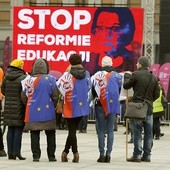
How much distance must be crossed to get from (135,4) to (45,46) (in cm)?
1703

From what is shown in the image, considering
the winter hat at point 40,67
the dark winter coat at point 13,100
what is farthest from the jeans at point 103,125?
the dark winter coat at point 13,100

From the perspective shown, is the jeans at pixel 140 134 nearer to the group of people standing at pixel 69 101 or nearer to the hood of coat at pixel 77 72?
the group of people standing at pixel 69 101

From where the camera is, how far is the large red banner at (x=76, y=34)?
32.6 meters

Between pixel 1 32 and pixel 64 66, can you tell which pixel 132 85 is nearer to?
pixel 64 66

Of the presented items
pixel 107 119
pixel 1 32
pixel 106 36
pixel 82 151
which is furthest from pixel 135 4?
pixel 107 119

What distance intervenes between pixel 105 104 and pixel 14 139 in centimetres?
177

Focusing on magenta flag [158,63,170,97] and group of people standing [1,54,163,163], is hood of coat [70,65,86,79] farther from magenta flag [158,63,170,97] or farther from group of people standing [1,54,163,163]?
magenta flag [158,63,170,97]

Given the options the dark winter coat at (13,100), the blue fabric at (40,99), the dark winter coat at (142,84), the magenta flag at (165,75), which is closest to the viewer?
the blue fabric at (40,99)

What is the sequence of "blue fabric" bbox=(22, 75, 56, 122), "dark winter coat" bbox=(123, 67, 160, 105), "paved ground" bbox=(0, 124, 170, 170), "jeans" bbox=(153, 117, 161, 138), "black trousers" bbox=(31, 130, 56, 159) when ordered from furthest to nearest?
"jeans" bbox=(153, 117, 161, 138)
"dark winter coat" bbox=(123, 67, 160, 105)
"black trousers" bbox=(31, 130, 56, 159)
"blue fabric" bbox=(22, 75, 56, 122)
"paved ground" bbox=(0, 124, 170, 170)

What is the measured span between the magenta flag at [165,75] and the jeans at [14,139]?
2091 centimetres

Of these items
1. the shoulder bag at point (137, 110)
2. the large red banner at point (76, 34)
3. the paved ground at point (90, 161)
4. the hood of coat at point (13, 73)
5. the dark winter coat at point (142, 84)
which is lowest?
the paved ground at point (90, 161)

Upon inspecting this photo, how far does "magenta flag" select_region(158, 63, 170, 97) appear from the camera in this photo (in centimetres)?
3709

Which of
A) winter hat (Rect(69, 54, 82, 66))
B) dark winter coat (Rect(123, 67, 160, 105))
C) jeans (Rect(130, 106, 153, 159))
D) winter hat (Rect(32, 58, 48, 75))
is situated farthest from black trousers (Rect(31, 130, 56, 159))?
dark winter coat (Rect(123, 67, 160, 105))

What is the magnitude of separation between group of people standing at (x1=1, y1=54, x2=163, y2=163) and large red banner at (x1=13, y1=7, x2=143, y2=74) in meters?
15.8
